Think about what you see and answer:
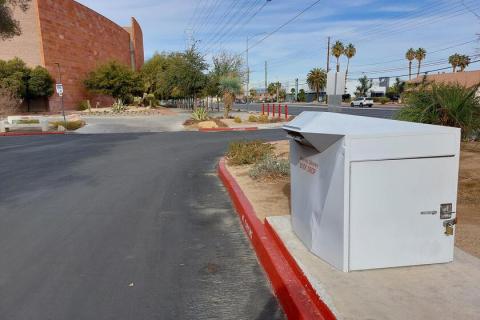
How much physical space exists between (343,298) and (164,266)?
6.81 ft

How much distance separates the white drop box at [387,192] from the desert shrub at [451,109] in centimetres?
526

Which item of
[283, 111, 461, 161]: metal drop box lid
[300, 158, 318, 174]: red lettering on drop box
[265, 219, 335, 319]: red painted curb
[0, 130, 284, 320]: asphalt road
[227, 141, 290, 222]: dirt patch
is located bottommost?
[0, 130, 284, 320]: asphalt road

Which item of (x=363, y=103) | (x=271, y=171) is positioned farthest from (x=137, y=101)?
(x=271, y=171)

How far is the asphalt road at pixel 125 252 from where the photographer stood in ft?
11.5

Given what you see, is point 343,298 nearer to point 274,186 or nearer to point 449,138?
point 449,138

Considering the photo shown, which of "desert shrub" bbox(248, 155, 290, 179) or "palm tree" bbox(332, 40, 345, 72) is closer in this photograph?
"desert shrub" bbox(248, 155, 290, 179)

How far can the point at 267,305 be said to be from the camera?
350 centimetres

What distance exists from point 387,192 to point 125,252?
2.97 meters

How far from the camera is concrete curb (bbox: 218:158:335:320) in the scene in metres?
2.99

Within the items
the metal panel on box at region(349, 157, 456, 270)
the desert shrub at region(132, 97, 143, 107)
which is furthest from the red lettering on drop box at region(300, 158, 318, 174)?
the desert shrub at region(132, 97, 143, 107)

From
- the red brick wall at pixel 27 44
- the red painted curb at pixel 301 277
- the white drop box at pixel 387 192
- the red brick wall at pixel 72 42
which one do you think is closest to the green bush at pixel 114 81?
the red brick wall at pixel 72 42

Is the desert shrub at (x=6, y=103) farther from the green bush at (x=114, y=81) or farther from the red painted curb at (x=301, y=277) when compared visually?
the red painted curb at (x=301, y=277)

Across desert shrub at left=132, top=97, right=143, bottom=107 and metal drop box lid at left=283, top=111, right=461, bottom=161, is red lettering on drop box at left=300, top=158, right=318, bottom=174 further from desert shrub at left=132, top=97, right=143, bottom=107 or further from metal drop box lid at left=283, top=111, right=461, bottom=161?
desert shrub at left=132, top=97, right=143, bottom=107

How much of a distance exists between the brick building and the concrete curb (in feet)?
162
